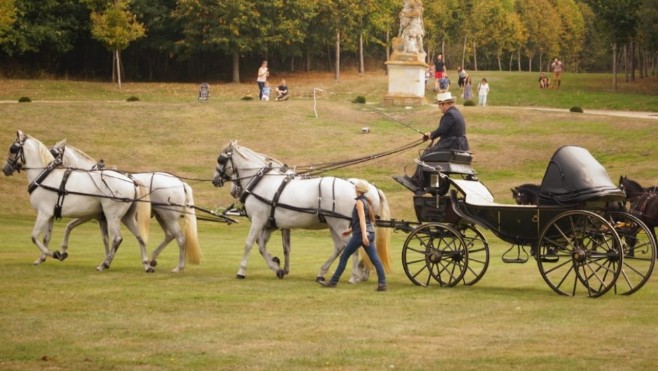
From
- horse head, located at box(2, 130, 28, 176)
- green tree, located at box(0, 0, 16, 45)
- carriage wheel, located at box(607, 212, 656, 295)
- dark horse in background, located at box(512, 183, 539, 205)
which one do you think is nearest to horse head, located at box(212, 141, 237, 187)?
horse head, located at box(2, 130, 28, 176)

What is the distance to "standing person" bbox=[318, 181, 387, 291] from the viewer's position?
1869 cm

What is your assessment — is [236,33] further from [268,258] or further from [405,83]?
[268,258]

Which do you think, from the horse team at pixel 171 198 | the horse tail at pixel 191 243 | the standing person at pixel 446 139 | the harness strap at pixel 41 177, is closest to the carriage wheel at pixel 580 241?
the standing person at pixel 446 139

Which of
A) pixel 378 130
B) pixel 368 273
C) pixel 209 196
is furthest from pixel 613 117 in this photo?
pixel 368 273

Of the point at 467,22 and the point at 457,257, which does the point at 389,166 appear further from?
the point at 467,22

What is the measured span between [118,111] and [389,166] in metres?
15.8

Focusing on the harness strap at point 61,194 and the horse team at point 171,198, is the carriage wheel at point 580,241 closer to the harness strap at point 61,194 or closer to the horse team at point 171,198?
the horse team at point 171,198

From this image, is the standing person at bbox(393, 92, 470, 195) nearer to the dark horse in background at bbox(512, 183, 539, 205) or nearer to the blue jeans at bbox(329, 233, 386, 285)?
the blue jeans at bbox(329, 233, 386, 285)

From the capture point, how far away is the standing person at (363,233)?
1869 cm

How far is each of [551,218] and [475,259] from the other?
4.98 m

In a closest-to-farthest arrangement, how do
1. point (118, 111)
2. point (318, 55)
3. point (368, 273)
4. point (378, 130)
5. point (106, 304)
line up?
point (106, 304) → point (368, 273) → point (378, 130) → point (118, 111) → point (318, 55)

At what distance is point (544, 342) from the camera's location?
13.8 meters

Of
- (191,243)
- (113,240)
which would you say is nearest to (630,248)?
(191,243)

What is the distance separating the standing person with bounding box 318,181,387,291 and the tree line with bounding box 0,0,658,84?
4662cm
